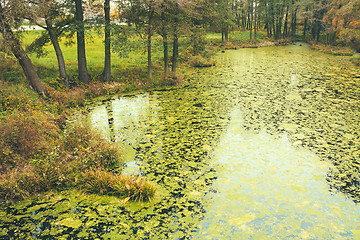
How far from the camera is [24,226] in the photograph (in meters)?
3.87

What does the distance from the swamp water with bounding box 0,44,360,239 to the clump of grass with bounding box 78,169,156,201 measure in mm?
177

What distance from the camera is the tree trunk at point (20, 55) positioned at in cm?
805

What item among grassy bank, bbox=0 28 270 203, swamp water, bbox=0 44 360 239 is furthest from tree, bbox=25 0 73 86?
swamp water, bbox=0 44 360 239

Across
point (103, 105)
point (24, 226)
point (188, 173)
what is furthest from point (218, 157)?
point (103, 105)

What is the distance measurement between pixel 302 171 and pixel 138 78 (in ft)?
32.6

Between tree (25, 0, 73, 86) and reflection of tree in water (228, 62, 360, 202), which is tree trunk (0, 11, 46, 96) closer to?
tree (25, 0, 73, 86)

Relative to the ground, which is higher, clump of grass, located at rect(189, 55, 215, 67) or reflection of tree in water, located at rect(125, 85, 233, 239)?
clump of grass, located at rect(189, 55, 215, 67)

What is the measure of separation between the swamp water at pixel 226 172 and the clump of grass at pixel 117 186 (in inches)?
7.0

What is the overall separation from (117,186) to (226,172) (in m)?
2.30

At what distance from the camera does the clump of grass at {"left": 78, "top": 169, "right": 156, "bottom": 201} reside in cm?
457

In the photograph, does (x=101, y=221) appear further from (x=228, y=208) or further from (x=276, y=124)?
(x=276, y=124)

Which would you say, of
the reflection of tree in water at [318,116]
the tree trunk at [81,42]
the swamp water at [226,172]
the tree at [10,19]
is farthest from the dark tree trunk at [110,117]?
the reflection of tree in water at [318,116]

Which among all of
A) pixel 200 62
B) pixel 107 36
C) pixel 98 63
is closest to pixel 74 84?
pixel 107 36

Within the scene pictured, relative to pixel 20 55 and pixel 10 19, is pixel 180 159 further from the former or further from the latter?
pixel 20 55
